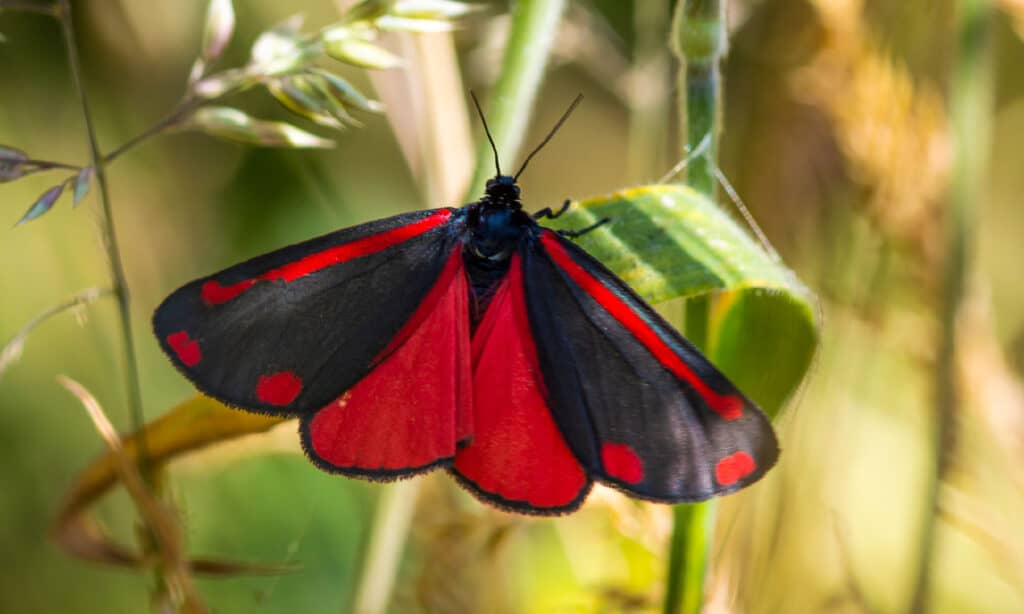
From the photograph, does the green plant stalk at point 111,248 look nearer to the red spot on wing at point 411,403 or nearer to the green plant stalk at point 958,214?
the red spot on wing at point 411,403

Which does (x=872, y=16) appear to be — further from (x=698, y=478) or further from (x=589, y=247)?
(x=698, y=478)

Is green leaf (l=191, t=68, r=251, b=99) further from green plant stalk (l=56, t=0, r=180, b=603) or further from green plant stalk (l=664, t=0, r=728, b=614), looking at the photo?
green plant stalk (l=664, t=0, r=728, b=614)

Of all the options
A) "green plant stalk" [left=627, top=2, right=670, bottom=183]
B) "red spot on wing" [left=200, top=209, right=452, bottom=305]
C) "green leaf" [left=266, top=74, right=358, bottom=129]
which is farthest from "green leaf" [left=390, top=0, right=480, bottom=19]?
"green plant stalk" [left=627, top=2, right=670, bottom=183]

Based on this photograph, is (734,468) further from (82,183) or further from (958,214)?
(82,183)

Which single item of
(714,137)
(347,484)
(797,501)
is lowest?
(347,484)

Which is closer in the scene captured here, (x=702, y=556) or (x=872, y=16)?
(x=702, y=556)

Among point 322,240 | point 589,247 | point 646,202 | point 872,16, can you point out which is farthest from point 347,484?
point 872,16

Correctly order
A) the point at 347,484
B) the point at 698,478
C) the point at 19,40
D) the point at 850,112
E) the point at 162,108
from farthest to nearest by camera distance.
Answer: the point at 162,108 → the point at 19,40 → the point at 347,484 → the point at 850,112 → the point at 698,478
